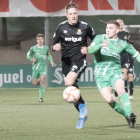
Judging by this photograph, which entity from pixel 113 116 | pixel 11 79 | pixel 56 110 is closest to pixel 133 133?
pixel 113 116

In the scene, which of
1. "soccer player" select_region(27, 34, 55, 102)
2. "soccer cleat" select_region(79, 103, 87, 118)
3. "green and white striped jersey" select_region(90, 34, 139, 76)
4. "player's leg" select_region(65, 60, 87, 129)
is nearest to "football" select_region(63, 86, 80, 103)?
"player's leg" select_region(65, 60, 87, 129)

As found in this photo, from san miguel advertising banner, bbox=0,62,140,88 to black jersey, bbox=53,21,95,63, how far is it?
9844mm

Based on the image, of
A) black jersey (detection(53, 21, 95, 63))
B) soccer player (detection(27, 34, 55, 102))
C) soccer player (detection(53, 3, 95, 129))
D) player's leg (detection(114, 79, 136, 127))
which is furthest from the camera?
soccer player (detection(27, 34, 55, 102))

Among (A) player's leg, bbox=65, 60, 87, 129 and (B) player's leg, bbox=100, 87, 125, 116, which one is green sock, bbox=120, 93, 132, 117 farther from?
(A) player's leg, bbox=65, 60, 87, 129

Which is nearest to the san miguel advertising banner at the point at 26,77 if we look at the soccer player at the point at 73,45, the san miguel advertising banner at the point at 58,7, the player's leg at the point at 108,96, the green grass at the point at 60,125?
the san miguel advertising banner at the point at 58,7

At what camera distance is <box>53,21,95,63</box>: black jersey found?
657cm

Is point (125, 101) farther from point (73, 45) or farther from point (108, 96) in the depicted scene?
point (73, 45)

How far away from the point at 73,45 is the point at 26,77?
33.1 feet

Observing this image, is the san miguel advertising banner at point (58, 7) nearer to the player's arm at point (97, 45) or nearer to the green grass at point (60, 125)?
the green grass at point (60, 125)

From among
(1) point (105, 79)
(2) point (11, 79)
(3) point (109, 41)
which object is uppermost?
(3) point (109, 41)

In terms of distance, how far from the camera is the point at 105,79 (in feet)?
20.4

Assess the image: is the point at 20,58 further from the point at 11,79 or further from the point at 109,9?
the point at 109,9

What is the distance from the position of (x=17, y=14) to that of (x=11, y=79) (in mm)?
2514

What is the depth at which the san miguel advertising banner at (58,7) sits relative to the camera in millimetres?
16234
